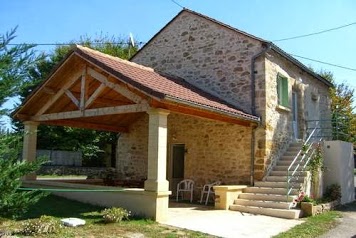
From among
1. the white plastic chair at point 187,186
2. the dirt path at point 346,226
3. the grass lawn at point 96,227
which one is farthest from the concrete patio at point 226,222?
the white plastic chair at point 187,186

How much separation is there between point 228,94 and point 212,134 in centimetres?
147

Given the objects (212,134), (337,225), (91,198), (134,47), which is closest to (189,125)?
(212,134)

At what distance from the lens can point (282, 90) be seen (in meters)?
14.1

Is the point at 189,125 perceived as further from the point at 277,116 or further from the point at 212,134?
the point at 277,116

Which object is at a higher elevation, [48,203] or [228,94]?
[228,94]

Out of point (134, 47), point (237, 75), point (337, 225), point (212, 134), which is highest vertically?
point (134, 47)

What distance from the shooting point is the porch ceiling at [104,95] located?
9.38 metres

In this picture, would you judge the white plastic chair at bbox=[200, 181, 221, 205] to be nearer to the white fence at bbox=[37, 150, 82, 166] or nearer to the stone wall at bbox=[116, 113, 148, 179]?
the stone wall at bbox=[116, 113, 148, 179]

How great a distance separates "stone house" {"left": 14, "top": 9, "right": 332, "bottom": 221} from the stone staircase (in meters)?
0.43

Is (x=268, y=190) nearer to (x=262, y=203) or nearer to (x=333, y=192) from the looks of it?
(x=262, y=203)

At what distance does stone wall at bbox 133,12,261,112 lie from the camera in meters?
13.2

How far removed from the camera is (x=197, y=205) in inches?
481

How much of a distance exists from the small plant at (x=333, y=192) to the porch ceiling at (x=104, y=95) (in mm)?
3689

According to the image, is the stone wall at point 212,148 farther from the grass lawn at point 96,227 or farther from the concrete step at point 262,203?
the grass lawn at point 96,227
